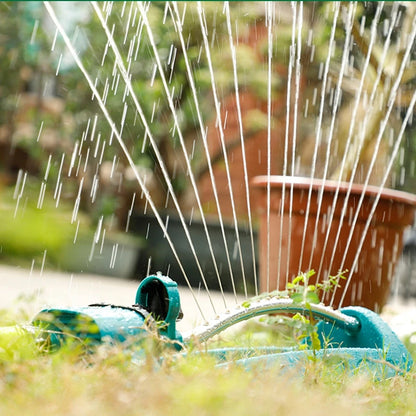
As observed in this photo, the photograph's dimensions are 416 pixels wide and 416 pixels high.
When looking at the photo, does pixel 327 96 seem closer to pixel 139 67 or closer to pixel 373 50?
pixel 139 67

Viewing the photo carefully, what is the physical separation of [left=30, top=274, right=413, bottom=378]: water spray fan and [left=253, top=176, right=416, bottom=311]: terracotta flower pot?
0.80 meters

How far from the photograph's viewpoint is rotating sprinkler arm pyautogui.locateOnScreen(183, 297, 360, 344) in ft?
4.39

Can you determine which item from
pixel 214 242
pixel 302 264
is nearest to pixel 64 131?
pixel 214 242

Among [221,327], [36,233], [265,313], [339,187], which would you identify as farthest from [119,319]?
[36,233]

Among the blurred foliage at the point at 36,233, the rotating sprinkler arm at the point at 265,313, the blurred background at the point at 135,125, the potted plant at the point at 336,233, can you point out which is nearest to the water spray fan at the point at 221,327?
the rotating sprinkler arm at the point at 265,313

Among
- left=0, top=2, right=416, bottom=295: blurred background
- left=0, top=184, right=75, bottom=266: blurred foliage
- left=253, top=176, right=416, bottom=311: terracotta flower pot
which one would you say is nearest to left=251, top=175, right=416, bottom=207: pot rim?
left=253, top=176, right=416, bottom=311: terracotta flower pot

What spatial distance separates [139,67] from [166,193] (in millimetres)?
1103

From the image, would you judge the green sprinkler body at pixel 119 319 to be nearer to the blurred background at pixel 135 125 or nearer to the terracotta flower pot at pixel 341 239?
the terracotta flower pot at pixel 341 239

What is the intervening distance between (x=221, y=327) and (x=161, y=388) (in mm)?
515

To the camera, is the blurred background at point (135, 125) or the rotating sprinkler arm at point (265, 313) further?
the blurred background at point (135, 125)

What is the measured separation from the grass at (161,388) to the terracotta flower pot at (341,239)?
1.18m

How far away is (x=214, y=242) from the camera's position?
4.86 metres

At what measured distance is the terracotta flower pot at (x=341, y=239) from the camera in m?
2.41

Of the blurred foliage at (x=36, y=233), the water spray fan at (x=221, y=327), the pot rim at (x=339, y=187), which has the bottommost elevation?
the blurred foliage at (x=36, y=233)
